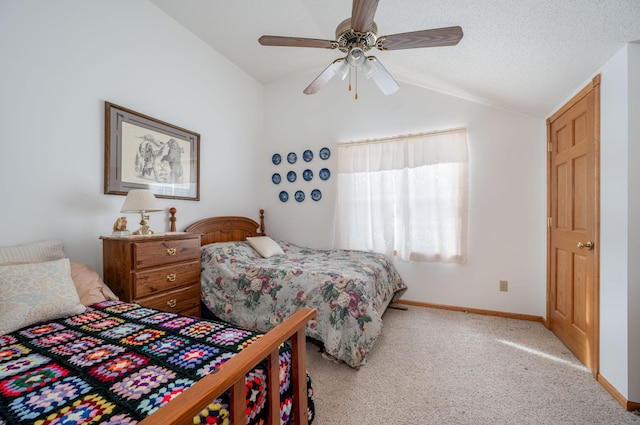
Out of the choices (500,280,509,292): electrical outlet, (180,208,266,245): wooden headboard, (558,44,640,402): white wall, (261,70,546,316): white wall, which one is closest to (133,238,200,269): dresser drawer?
(180,208,266,245): wooden headboard

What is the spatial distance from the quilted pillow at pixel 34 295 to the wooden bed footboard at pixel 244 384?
124cm

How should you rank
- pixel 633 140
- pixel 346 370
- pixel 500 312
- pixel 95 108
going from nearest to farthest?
pixel 633 140 → pixel 346 370 → pixel 95 108 → pixel 500 312

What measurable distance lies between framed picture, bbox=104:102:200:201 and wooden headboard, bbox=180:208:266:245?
31 centimetres

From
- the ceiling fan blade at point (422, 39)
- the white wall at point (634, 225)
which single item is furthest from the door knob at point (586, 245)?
the ceiling fan blade at point (422, 39)

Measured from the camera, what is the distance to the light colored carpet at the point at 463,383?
1547 millimetres

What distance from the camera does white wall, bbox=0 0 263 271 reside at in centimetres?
177

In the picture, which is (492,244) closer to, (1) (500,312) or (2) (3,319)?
(1) (500,312)

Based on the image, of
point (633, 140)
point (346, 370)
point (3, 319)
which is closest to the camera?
point (3, 319)

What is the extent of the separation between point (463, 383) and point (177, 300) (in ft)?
7.27

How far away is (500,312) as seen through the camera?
120 inches

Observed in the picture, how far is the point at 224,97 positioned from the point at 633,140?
3736mm

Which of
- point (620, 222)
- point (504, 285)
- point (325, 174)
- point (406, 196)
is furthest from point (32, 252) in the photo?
point (504, 285)

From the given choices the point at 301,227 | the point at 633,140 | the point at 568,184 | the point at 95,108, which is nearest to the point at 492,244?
the point at 568,184

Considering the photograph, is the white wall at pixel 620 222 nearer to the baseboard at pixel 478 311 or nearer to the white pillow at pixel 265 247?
the baseboard at pixel 478 311
